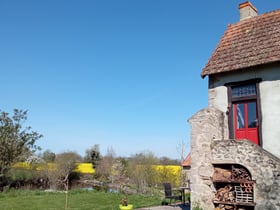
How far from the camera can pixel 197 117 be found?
1031 centimetres

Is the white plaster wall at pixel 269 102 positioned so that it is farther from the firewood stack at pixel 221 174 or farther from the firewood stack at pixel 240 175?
the firewood stack at pixel 221 174

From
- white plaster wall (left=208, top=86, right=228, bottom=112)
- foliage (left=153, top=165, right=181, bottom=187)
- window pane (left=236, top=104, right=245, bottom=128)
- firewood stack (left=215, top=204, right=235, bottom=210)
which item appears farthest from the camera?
foliage (left=153, top=165, right=181, bottom=187)

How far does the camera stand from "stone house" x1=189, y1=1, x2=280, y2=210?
880 centimetres

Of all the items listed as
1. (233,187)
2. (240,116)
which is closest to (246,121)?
(240,116)

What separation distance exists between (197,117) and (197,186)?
2494 mm

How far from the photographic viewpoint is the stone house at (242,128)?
8.80m

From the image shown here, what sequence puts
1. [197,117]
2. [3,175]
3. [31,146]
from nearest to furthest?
[197,117]
[3,175]
[31,146]

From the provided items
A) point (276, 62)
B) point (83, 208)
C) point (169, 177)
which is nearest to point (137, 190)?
point (169, 177)

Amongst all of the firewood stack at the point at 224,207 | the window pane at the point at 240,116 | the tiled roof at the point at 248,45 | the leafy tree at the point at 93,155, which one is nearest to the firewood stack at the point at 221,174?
the firewood stack at the point at 224,207

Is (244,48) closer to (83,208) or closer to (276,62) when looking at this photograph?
(276,62)

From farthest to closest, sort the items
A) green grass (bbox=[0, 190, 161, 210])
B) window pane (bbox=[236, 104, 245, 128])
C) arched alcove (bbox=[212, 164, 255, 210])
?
green grass (bbox=[0, 190, 161, 210]) → window pane (bbox=[236, 104, 245, 128]) → arched alcove (bbox=[212, 164, 255, 210])

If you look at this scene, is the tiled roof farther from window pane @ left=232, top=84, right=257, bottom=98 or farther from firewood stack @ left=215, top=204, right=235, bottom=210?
firewood stack @ left=215, top=204, right=235, bottom=210

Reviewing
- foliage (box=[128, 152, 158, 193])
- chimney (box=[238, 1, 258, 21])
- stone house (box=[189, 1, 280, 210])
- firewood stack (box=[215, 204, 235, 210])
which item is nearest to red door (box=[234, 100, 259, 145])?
stone house (box=[189, 1, 280, 210])

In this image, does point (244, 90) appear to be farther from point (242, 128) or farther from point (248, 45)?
point (248, 45)
